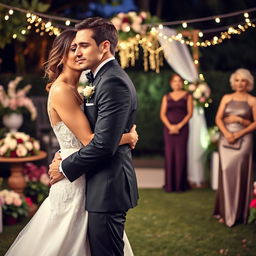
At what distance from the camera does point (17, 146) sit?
685cm

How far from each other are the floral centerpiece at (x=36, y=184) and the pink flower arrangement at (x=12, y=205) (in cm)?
72

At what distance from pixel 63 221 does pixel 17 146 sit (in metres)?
3.67

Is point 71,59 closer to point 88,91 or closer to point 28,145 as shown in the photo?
point 88,91

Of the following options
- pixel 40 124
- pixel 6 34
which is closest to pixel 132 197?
pixel 6 34

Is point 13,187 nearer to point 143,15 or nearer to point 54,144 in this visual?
point 54,144

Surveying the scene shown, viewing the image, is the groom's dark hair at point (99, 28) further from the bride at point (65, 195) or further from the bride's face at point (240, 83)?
the bride's face at point (240, 83)

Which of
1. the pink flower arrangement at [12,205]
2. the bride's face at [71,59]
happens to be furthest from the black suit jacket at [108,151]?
the pink flower arrangement at [12,205]

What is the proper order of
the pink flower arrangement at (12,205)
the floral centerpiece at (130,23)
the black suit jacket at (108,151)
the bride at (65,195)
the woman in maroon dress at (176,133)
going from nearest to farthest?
the black suit jacket at (108,151)
the bride at (65,195)
the pink flower arrangement at (12,205)
the floral centerpiece at (130,23)
the woman in maroon dress at (176,133)

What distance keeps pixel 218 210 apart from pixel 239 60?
8.26 metres

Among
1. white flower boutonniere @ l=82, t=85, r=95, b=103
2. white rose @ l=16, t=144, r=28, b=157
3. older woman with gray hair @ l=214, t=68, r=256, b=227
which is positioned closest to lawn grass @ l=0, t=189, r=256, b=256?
older woman with gray hair @ l=214, t=68, r=256, b=227

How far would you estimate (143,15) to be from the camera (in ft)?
27.4

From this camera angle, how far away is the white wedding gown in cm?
327

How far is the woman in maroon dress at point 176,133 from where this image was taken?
26.7 ft

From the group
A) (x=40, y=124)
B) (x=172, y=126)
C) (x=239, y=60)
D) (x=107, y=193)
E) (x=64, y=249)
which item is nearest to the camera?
(x=107, y=193)
